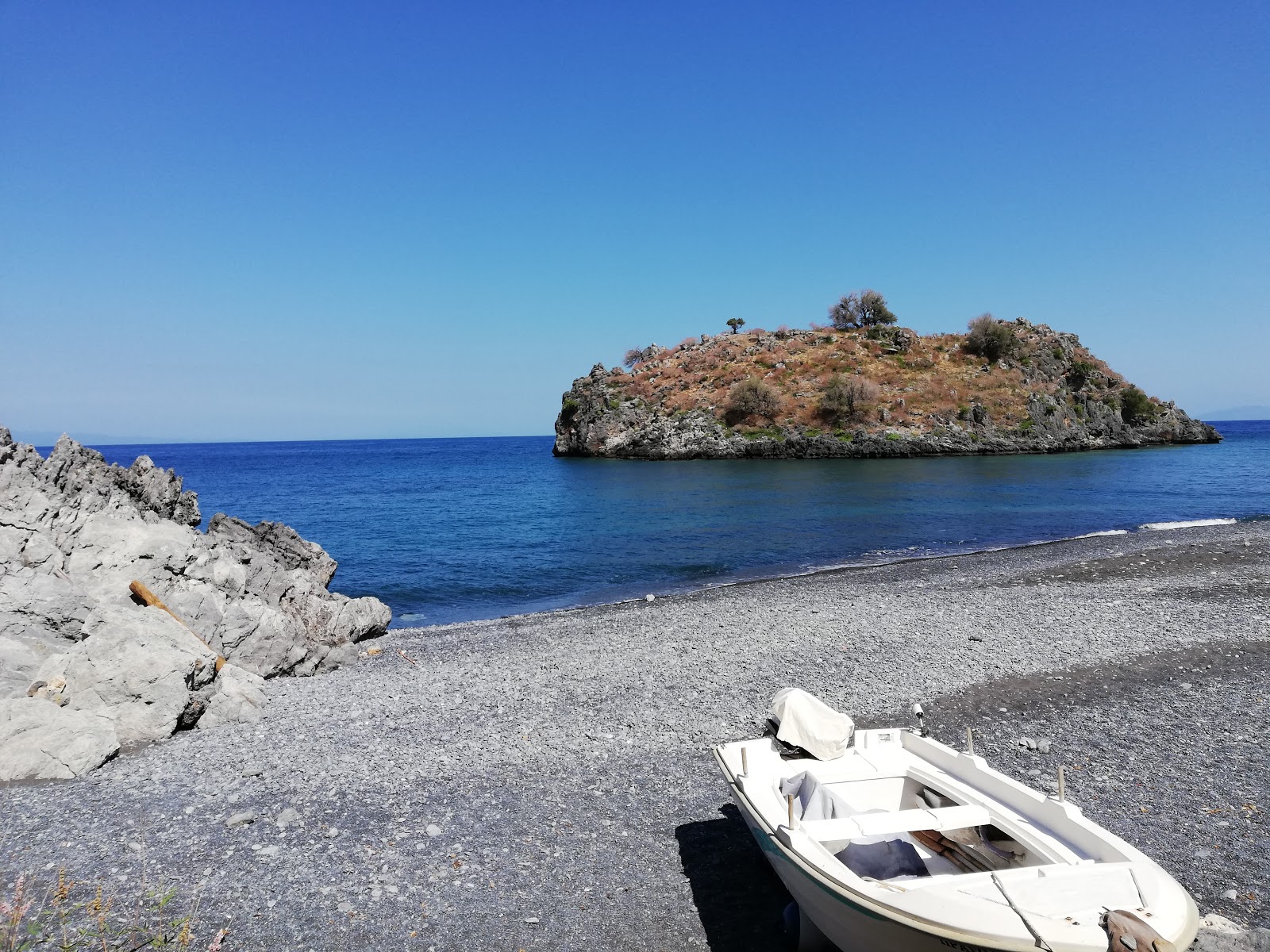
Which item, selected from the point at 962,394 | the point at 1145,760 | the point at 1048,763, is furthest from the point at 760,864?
the point at 962,394

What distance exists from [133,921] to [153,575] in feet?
30.0

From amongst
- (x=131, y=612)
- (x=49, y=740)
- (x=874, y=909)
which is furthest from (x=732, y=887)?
(x=131, y=612)

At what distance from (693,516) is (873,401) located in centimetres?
4690

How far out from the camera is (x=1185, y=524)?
32.9m

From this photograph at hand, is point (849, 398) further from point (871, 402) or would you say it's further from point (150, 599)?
point (150, 599)

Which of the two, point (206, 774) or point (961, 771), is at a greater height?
point (961, 771)

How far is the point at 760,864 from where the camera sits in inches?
304

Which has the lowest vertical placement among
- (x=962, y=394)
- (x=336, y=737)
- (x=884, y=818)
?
Result: (x=336, y=737)

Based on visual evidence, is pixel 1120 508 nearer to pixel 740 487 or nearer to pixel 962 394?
pixel 740 487

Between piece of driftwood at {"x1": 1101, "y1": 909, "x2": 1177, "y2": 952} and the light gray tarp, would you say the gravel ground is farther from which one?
piece of driftwood at {"x1": 1101, "y1": 909, "x2": 1177, "y2": 952}

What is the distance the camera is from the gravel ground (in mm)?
7066

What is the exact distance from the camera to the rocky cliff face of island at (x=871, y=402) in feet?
255

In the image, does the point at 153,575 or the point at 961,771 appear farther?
the point at 153,575

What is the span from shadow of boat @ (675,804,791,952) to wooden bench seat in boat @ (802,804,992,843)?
1.15 meters
